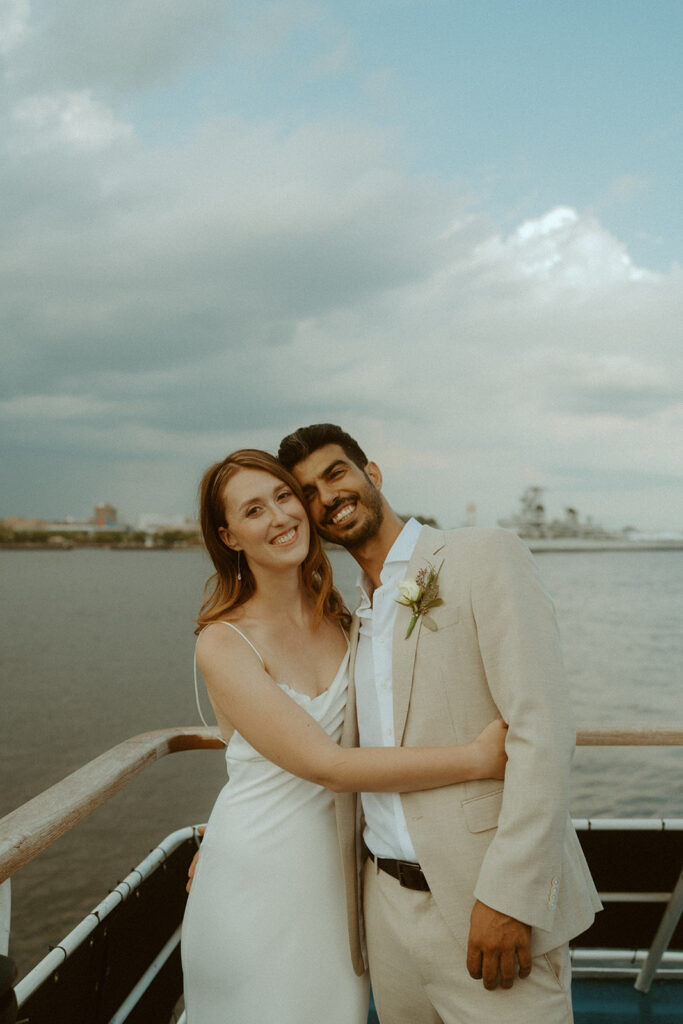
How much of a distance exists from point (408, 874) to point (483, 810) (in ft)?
0.81

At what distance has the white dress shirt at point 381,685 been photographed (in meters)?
1.84

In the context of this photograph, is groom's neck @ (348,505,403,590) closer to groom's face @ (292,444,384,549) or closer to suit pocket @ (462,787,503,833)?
groom's face @ (292,444,384,549)

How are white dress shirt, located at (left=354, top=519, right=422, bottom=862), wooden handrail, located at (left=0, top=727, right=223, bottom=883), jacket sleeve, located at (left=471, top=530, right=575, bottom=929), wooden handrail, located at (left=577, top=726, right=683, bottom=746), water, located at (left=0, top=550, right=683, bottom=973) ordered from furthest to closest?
water, located at (left=0, top=550, right=683, bottom=973) < wooden handrail, located at (left=577, top=726, right=683, bottom=746) < white dress shirt, located at (left=354, top=519, right=422, bottom=862) < jacket sleeve, located at (left=471, top=530, right=575, bottom=929) < wooden handrail, located at (left=0, top=727, right=223, bottom=883)

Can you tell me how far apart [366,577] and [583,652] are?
34.8 metres

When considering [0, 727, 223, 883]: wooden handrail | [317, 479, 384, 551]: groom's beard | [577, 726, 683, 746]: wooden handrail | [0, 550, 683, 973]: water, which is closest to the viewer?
[0, 727, 223, 883]: wooden handrail

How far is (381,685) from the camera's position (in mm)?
1877

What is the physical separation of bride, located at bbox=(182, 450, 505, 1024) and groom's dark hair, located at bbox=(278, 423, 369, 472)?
0.12m

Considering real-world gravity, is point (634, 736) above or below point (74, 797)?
below

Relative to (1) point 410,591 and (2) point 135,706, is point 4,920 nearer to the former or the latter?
(1) point 410,591

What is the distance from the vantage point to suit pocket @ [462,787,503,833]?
1723 mm

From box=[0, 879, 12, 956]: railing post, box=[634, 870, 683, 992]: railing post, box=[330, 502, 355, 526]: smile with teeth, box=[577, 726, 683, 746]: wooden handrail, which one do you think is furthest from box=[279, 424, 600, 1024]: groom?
box=[634, 870, 683, 992]: railing post

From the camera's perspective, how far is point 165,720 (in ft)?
75.9

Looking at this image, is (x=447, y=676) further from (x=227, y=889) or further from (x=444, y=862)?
(x=227, y=889)

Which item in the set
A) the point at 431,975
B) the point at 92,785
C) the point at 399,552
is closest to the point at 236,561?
the point at 399,552
